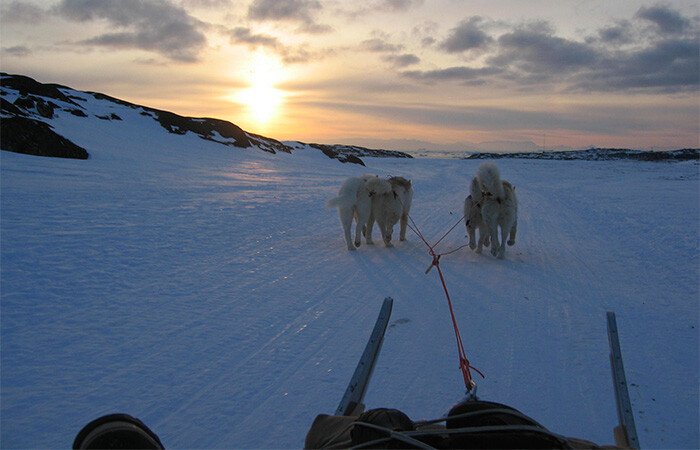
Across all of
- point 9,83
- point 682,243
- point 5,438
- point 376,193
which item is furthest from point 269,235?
point 9,83

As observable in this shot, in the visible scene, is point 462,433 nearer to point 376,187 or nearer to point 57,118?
point 376,187

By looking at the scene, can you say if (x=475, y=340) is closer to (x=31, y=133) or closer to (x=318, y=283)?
(x=318, y=283)

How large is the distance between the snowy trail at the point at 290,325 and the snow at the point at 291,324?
0.02m

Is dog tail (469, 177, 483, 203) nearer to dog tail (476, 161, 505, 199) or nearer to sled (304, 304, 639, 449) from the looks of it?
dog tail (476, 161, 505, 199)

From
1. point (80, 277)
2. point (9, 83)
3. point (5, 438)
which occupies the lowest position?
point (5, 438)

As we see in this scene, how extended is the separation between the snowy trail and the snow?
2cm

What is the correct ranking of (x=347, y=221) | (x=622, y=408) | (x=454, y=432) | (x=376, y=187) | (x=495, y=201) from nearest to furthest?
(x=454, y=432)
(x=622, y=408)
(x=495, y=201)
(x=347, y=221)
(x=376, y=187)

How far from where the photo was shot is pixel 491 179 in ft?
22.5

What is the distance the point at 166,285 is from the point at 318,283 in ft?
6.15

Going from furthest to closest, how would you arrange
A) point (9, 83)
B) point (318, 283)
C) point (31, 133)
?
point (9, 83), point (31, 133), point (318, 283)

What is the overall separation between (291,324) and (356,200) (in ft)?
12.4

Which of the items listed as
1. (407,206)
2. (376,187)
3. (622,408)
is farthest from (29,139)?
(622,408)

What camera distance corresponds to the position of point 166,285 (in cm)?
496

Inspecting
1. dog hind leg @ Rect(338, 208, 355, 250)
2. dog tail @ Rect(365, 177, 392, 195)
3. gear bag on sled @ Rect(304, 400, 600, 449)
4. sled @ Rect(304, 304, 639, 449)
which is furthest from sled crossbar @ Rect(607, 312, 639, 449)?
dog tail @ Rect(365, 177, 392, 195)
